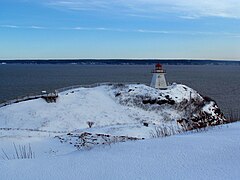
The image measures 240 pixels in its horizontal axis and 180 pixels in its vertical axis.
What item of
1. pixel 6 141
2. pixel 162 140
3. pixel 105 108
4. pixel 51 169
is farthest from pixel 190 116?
pixel 51 169

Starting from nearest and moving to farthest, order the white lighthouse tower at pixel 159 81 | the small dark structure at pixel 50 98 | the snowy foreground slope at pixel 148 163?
1. the snowy foreground slope at pixel 148 163
2. the small dark structure at pixel 50 98
3. the white lighthouse tower at pixel 159 81

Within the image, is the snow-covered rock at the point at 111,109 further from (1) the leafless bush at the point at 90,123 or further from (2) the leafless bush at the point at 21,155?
(2) the leafless bush at the point at 21,155

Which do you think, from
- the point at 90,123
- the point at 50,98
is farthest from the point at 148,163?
the point at 50,98

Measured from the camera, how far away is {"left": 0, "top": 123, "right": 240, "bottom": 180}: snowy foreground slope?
20.0 feet

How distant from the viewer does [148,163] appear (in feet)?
22.2

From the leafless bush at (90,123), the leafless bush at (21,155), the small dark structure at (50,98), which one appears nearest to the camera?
the leafless bush at (21,155)

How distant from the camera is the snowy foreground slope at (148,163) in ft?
20.0

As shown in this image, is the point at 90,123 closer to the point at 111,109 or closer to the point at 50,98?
the point at 111,109

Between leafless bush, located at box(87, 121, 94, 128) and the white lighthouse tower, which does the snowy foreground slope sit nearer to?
leafless bush, located at box(87, 121, 94, 128)

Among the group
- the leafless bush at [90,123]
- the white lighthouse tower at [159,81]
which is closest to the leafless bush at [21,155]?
the leafless bush at [90,123]

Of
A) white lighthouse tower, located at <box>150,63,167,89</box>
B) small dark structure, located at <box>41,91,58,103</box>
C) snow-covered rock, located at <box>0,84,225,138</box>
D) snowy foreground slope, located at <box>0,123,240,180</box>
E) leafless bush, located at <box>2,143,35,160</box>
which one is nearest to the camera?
snowy foreground slope, located at <box>0,123,240,180</box>

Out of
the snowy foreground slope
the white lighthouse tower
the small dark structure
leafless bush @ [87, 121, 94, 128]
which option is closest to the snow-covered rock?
leafless bush @ [87, 121, 94, 128]

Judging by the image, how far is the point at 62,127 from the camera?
101ft

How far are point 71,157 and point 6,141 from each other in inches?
371
